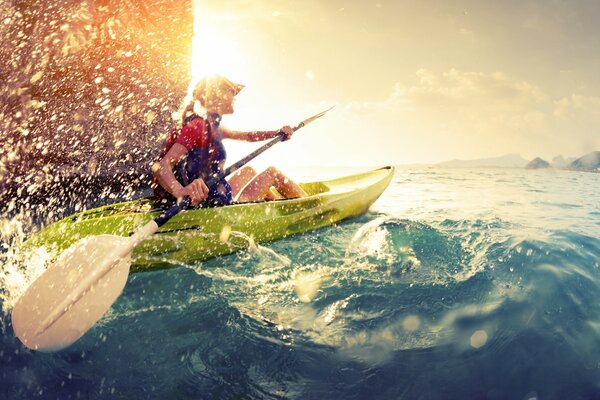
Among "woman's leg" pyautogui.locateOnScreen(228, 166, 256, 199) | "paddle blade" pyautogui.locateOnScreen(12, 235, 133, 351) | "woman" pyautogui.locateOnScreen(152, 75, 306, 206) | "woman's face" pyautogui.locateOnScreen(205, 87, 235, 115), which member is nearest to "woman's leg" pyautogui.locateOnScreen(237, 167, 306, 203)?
"woman's leg" pyautogui.locateOnScreen(228, 166, 256, 199)

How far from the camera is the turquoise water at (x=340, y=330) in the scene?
2.04 meters

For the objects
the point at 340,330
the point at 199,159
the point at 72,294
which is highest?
the point at 199,159

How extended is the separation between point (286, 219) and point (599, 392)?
3.09 metres

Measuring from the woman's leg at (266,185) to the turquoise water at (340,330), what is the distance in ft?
2.73

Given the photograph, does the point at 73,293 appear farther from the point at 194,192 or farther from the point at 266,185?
the point at 266,185

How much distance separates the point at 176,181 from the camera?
3.26 meters

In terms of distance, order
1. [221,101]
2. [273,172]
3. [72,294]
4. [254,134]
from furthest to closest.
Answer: [254,134] < [273,172] < [221,101] < [72,294]

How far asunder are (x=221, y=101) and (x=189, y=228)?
1.50 meters

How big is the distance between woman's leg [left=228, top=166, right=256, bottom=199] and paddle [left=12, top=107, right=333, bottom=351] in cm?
197

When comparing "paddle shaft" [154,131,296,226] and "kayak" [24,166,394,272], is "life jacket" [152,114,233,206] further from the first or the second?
"kayak" [24,166,394,272]

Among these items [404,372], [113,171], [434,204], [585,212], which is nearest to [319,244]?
[404,372]

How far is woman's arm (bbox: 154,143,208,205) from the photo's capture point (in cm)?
318

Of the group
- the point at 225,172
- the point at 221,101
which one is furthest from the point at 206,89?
the point at 225,172

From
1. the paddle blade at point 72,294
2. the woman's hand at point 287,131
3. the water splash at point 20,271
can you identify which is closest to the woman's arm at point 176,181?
the paddle blade at point 72,294
